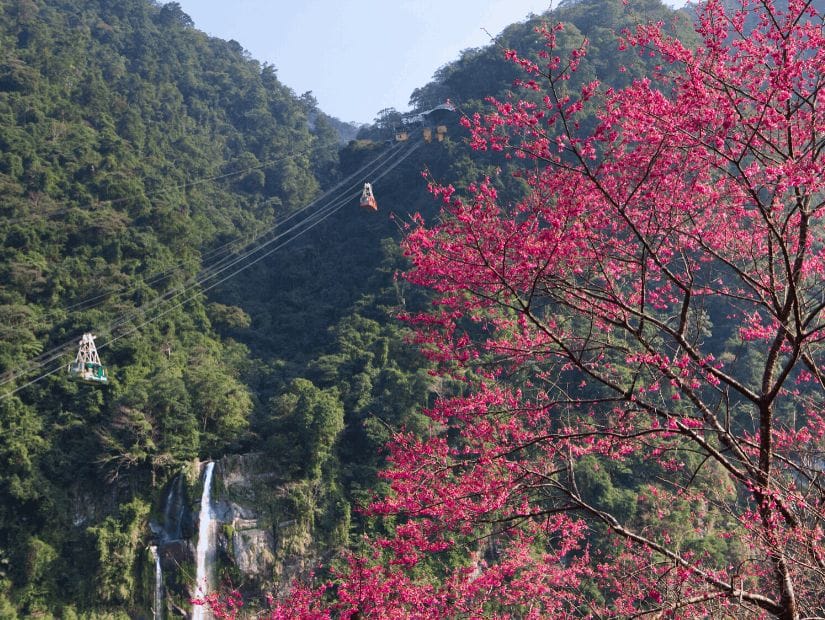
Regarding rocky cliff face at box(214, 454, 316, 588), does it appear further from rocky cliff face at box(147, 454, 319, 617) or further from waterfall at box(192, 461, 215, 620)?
waterfall at box(192, 461, 215, 620)

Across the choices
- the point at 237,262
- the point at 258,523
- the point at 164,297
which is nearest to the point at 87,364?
the point at 258,523

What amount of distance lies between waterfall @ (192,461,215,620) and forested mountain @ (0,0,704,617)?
40.7 inches

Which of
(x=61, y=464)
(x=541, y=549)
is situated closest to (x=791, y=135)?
(x=541, y=549)

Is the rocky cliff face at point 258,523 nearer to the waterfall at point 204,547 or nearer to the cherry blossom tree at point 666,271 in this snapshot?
the waterfall at point 204,547

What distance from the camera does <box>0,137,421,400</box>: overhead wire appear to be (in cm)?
2133

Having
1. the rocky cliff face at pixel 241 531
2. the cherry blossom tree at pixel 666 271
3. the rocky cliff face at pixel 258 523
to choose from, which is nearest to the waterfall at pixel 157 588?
the rocky cliff face at pixel 241 531

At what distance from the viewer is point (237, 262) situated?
1257 inches

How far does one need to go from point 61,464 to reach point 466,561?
11.8 metres

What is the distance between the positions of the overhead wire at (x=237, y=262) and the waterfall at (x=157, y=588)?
6272 mm

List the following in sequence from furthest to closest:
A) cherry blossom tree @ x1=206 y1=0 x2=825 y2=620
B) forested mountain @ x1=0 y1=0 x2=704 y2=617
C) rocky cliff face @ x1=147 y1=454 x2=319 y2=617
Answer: forested mountain @ x1=0 y1=0 x2=704 y2=617 < rocky cliff face @ x1=147 y1=454 x2=319 y2=617 < cherry blossom tree @ x1=206 y1=0 x2=825 y2=620

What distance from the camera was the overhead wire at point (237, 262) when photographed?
21334mm

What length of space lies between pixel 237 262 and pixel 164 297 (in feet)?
20.5

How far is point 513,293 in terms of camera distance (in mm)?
4238

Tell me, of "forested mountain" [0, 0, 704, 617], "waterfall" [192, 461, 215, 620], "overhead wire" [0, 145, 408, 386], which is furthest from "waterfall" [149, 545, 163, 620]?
"overhead wire" [0, 145, 408, 386]
